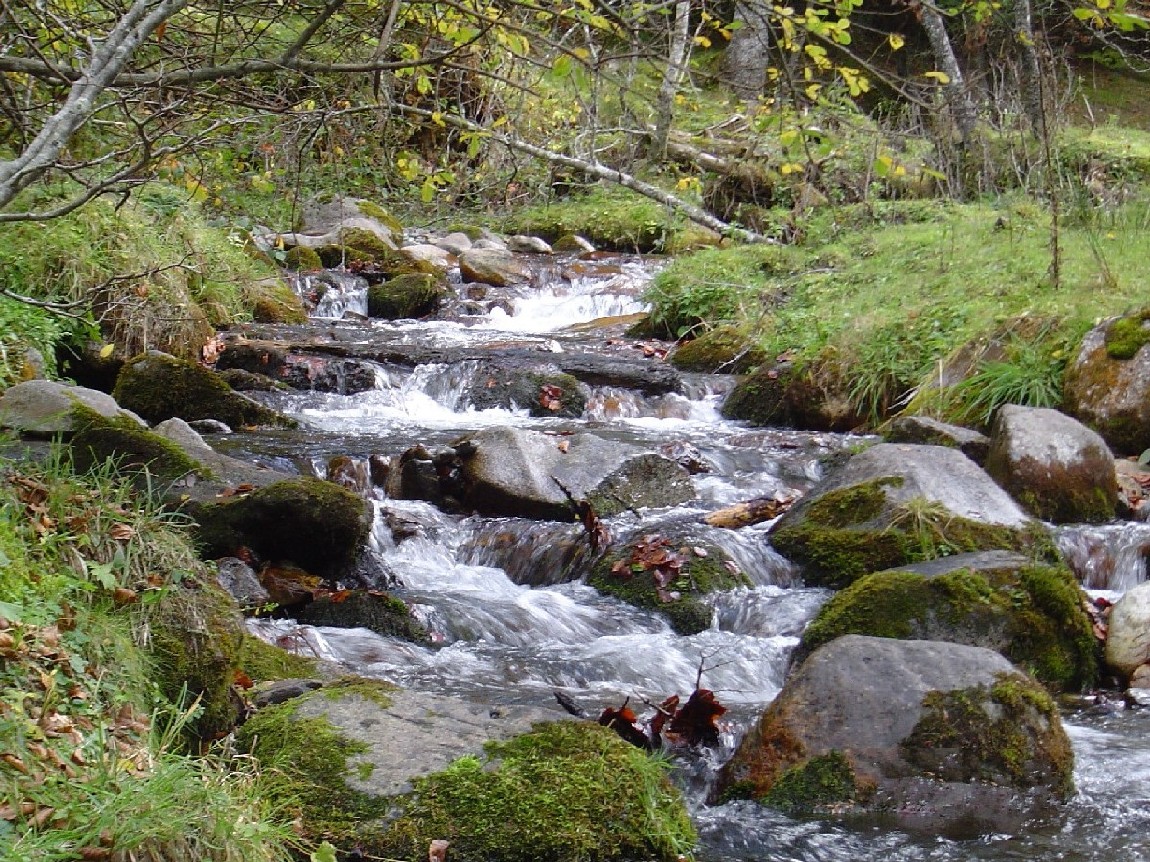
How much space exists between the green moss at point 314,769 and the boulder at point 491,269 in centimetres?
1119

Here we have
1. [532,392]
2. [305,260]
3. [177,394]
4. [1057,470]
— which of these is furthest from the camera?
[305,260]

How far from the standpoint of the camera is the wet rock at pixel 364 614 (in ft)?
17.3

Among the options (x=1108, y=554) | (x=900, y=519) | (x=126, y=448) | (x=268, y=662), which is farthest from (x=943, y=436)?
(x=126, y=448)

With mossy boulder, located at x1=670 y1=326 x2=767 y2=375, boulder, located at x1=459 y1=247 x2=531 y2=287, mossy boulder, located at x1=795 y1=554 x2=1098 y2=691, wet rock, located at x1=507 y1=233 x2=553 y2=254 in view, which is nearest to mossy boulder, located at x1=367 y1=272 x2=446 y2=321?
boulder, located at x1=459 y1=247 x2=531 y2=287

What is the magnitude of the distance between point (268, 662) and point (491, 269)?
10679 millimetres

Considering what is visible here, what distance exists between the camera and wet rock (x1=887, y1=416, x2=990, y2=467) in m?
7.05

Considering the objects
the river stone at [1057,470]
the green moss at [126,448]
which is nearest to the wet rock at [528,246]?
the river stone at [1057,470]

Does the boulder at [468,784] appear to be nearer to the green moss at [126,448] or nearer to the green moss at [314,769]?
the green moss at [314,769]

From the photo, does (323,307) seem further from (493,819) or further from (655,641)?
(493,819)

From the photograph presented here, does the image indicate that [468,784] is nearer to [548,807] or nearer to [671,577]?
[548,807]

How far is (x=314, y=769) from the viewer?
3254mm

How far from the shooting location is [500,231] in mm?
18047

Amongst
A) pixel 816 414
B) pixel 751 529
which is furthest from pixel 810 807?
pixel 816 414

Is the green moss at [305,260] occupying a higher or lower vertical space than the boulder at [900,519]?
lower
